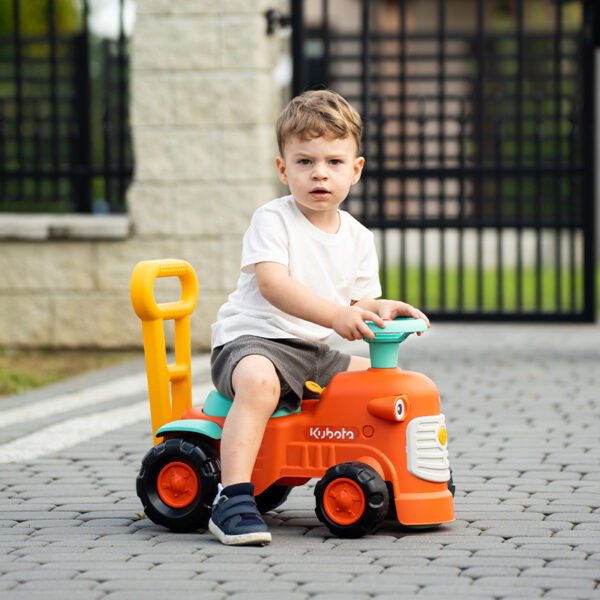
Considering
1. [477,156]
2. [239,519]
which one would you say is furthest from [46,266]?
[239,519]

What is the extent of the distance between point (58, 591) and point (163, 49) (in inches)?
239

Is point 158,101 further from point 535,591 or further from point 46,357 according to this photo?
point 535,591

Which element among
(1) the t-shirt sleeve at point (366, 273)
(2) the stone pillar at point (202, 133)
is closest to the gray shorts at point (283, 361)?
(1) the t-shirt sleeve at point (366, 273)

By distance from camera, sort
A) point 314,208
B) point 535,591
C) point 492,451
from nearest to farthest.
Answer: point 535,591, point 314,208, point 492,451

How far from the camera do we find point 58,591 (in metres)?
3.35

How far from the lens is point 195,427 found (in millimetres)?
4098

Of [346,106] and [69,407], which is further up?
[346,106]

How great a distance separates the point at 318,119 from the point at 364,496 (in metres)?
1.23

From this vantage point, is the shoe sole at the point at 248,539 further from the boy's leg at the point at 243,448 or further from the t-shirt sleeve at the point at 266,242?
the t-shirt sleeve at the point at 266,242

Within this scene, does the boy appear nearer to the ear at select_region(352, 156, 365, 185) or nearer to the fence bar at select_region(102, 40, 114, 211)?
the ear at select_region(352, 156, 365, 185)

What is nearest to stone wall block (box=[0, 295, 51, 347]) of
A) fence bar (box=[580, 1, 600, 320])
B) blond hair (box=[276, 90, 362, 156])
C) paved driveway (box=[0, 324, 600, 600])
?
paved driveway (box=[0, 324, 600, 600])

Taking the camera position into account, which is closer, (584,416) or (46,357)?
(584,416)

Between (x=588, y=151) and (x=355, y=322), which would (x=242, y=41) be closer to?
(x=588, y=151)

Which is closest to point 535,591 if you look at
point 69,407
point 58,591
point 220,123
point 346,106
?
point 58,591
